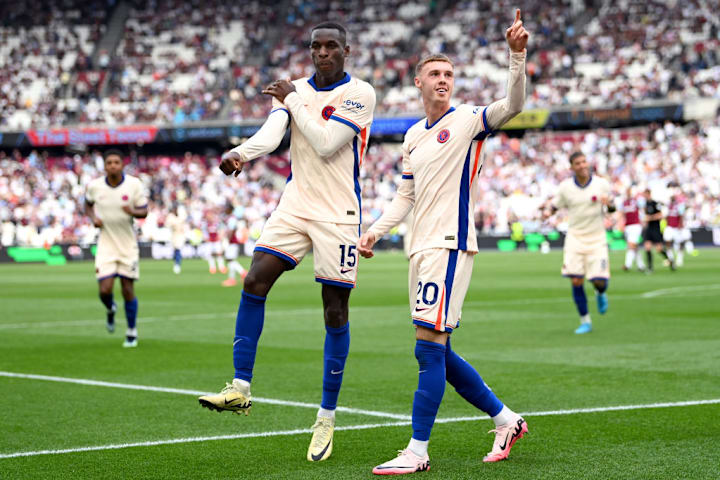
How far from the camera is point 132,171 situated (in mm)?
59281

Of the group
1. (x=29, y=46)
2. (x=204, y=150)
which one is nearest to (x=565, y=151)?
(x=204, y=150)

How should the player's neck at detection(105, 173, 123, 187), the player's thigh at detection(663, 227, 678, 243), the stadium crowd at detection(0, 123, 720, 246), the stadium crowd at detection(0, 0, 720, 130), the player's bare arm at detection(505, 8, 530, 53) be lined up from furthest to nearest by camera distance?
the stadium crowd at detection(0, 0, 720, 130) < the stadium crowd at detection(0, 123, 720, 246) < the player's thigh at detection(663, 227, 678, 243) < the player's neck at detection(105, 173, 123, 187) < the player's bare arm at detection(505, 8, 530, 53)

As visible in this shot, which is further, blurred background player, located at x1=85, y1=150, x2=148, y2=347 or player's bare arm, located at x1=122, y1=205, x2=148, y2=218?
blurred background player, located at x1=85, y1=150, x2=148, y2=347

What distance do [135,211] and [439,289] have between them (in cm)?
780

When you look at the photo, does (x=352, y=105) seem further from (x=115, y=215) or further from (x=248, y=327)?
(x=115, y=215)

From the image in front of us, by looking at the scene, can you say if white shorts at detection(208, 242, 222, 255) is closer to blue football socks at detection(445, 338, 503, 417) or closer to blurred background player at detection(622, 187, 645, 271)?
blurred background player at detection(622, 187, 645, 271)

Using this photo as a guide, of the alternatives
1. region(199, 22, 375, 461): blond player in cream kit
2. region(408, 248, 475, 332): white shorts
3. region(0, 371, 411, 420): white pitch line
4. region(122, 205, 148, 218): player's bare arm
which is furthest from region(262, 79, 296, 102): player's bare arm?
region(122, 205, 148, 218): player's bare arm

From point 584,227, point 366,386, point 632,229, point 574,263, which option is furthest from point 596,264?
point 632,229

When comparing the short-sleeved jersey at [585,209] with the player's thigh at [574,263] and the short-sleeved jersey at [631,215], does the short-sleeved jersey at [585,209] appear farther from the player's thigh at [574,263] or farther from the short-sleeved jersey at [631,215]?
the short-sleeved jersey at [631,215]

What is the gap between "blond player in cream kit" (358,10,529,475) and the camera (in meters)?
5.94

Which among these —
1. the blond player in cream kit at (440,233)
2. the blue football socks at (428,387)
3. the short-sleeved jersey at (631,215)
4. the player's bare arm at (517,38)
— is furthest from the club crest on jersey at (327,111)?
the short-sleeved jersey at (631,215)

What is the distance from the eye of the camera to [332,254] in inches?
260

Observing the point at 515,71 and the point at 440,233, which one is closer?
the point at 515,71

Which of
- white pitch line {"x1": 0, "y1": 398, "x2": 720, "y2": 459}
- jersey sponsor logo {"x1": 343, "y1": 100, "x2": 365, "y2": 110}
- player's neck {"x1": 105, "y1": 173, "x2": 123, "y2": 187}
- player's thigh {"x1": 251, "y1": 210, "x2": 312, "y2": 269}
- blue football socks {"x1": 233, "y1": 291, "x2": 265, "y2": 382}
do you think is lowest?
white pitch line {"x1": 0, "y1": 398, "x2": 720, "y2": 459}
